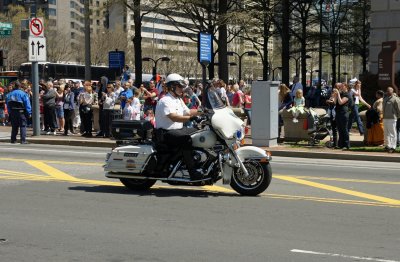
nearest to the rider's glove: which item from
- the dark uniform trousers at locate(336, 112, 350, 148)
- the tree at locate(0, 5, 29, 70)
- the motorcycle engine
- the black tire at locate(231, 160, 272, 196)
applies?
the motorcycle engine

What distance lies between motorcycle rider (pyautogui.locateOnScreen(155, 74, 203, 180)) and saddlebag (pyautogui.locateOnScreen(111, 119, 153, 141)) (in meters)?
0.27

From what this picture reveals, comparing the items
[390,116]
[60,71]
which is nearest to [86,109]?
[390,116]

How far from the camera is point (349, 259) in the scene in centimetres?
632

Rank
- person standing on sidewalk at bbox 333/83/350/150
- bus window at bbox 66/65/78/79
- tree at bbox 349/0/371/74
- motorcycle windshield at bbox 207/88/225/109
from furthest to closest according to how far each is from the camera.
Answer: bus window at bbox 66/65/78/79, tree at bbox 349/0/371/74, person standing on sidewalk at bbox 333/83/350/150, motorcycle windshield at bbox 207/88/225/109

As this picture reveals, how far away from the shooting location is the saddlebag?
33.5 feet

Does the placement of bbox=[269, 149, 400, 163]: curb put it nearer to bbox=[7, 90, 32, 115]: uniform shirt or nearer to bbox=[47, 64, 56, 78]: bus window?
bbox=[7, 90, 32, 115]: uniform shirt

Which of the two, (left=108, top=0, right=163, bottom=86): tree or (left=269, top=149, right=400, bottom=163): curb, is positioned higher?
(left=108, top=0, right=163, bottom=86): tree

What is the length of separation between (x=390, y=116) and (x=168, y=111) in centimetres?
859

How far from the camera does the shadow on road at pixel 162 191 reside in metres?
10.1

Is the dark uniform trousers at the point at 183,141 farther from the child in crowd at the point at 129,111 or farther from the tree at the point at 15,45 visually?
the tree at the point at 15,45

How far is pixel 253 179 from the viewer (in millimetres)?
9945

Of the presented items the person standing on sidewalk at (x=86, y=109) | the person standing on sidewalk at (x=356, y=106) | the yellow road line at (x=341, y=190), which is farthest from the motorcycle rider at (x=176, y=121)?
the person standing on sidewalk at (x=86, y=109)

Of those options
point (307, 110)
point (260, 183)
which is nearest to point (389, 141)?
point (307, 110)

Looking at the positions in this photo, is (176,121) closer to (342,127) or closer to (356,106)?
(342,127)
